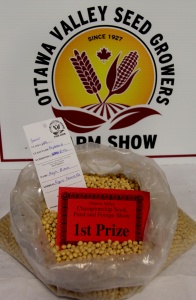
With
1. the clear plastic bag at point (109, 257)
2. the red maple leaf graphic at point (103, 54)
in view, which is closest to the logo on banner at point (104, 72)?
the red maple leaf graphic at point (103, 54)

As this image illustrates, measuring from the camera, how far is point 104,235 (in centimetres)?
69

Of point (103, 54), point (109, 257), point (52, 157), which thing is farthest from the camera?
point (103, 54)

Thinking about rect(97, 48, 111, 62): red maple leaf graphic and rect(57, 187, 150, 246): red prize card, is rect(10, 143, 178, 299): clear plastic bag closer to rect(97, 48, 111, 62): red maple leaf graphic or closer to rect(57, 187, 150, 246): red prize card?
rect(57, 187, 150, 246): red prize card

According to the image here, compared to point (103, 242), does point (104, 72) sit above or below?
above

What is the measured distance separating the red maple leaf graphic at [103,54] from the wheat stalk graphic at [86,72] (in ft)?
0.10

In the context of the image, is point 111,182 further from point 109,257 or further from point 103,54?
point 103,54

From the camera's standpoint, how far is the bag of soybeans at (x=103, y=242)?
0.61 m

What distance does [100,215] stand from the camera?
2.26 ft

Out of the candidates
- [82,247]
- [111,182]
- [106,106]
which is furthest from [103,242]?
[106,106]

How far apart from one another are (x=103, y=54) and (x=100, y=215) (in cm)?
40

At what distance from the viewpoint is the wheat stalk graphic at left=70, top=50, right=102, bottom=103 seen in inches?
35.5

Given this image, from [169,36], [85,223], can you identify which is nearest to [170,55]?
[169,36]

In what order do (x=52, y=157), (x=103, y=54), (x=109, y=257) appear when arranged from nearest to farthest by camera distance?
(x=109, y=257)
(x=52, y=157)
(x=103, y=54)

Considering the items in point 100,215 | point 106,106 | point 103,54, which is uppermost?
point 103,54
